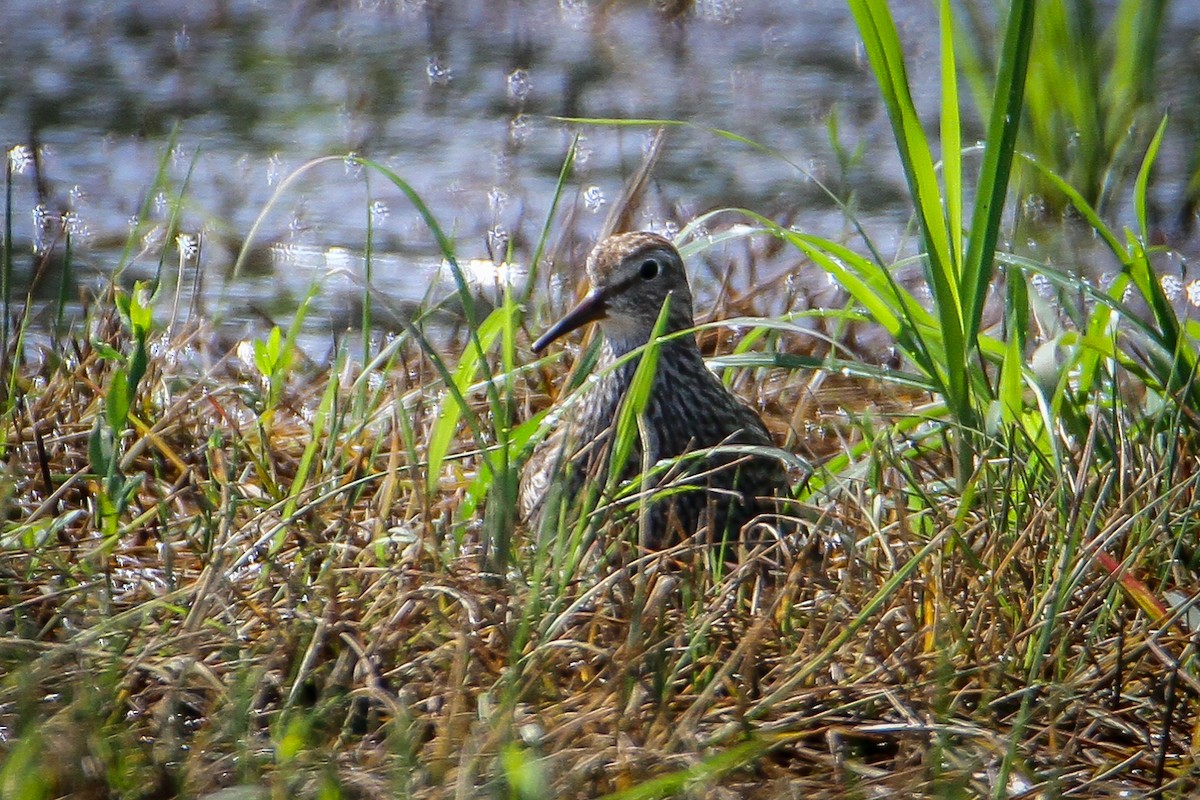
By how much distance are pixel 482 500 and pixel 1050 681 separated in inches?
57.9

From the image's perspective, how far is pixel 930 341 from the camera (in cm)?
383

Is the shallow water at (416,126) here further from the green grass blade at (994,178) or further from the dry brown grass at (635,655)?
the dry brown grass at (635,655)

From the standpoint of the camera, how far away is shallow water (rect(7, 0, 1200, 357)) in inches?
263

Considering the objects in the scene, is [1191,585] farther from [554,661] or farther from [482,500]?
[482,500]

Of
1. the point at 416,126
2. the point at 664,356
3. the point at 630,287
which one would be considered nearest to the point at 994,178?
the point at 664,356

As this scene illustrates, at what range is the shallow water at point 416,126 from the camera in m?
6.69

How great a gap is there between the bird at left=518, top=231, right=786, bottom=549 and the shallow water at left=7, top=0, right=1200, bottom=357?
2.85 feet

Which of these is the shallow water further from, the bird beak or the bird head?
the bird beak

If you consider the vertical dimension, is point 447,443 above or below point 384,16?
below

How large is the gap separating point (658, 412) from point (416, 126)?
3.92m

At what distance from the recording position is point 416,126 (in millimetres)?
8102

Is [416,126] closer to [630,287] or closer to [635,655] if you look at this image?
[630,287]

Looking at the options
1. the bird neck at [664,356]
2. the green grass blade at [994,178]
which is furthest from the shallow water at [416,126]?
the green grass blade at [994,178]

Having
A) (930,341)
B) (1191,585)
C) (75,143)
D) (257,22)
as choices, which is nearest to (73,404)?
(930,341)
